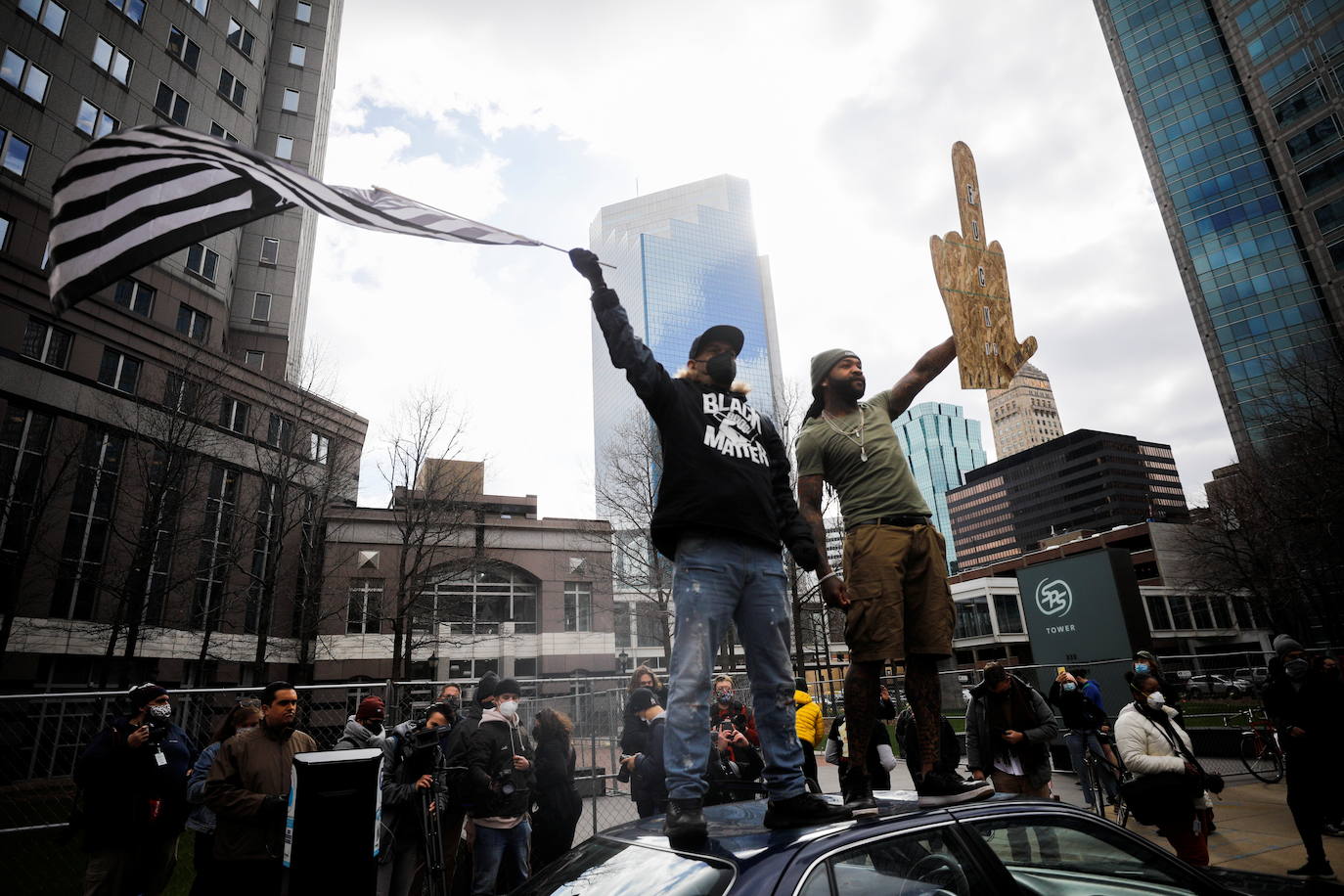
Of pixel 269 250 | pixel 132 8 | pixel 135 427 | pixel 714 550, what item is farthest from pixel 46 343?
pixel 714 550

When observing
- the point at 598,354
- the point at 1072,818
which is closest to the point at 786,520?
the point at 1072,818

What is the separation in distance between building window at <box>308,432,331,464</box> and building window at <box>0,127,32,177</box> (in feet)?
46.4

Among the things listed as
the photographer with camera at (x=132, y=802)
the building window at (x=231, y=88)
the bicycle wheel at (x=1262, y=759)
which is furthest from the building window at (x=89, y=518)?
the bicycle wheel at (x=1262, y=759)

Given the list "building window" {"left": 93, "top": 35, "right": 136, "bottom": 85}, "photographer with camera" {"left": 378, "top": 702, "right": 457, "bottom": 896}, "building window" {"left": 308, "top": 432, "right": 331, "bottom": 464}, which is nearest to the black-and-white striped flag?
"photographer with camera" {"left": 378, "top": 702, "right": 457, "bottom": 896}

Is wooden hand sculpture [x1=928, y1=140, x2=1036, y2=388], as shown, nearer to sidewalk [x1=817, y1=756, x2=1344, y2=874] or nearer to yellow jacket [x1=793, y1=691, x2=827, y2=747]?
sidewalk [x1=817, y1=756, x2=1344, y2=874]

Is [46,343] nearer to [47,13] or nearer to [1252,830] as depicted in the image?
[47,13]

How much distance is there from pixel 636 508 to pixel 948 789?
86.9 ft

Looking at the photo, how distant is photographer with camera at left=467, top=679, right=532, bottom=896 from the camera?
623 cm

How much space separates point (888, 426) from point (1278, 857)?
6655mm

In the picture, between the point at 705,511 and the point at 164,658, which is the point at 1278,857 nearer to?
the point at 705,511

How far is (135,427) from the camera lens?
913 inches

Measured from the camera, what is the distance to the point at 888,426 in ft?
14.3

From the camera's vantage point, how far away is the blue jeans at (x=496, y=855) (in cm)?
624

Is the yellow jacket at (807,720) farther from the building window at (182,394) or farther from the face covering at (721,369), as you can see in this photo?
the building window at (182,394)
